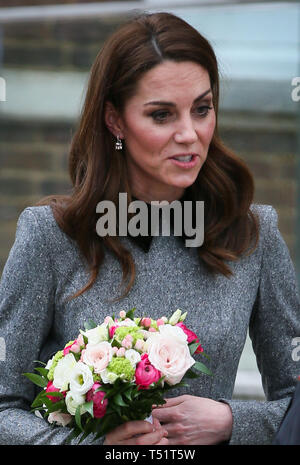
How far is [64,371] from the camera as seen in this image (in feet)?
7.80

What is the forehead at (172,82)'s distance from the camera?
275cm

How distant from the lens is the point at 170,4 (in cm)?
542

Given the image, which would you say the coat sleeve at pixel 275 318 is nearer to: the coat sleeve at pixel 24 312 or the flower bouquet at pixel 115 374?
the flower bouquet at pixel 115 374

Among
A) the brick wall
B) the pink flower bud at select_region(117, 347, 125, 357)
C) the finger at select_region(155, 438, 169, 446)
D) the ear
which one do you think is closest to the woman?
the ear

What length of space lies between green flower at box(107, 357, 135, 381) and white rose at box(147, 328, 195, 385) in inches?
2.4

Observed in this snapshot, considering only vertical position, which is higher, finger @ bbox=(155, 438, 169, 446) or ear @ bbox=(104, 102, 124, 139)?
ear @ bbox=(104, 102, 124, 139)

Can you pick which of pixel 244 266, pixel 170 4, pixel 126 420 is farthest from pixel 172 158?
pixel 170 4

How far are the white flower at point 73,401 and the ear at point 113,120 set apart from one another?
0.94 metres

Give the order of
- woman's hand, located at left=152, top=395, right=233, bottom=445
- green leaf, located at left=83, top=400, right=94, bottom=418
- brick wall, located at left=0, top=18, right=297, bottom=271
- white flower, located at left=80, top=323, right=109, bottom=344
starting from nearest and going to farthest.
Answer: green leaf, located at left=83, top=400, right=94, bottom=418
white flower, located at left=80, top=323, right=109, bottom=344
woman's hand, located at left=152, top=395, right=233, bottom=445
brick wall, located at left=0, top=18, right=297, bottom=271

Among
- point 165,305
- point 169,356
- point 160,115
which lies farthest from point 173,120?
point 169,356

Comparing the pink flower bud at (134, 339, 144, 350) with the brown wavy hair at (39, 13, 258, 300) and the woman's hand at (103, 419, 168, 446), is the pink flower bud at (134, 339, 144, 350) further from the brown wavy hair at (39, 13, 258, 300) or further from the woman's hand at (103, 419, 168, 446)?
the brown wavy hair at (39, 13, 258, 300)

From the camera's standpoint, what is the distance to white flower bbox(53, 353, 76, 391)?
2.36 meters

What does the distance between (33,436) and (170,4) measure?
3.41 meters
